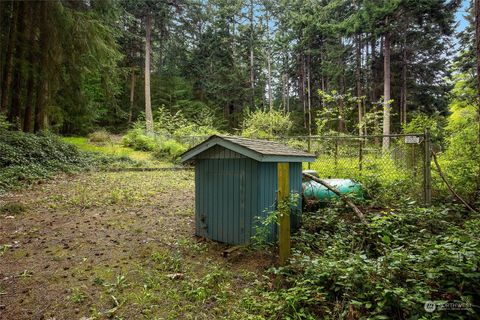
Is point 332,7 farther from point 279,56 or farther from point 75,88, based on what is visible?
point 75,88

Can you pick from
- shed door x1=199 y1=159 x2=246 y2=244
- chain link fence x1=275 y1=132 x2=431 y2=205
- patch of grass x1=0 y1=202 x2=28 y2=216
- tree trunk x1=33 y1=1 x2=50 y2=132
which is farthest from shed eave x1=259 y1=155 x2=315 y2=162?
tree trunk x1=33 y1=1 x2=50 y2=132

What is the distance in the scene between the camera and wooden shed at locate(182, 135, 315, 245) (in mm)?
3842

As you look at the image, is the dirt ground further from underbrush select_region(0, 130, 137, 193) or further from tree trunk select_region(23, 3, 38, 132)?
tree trunk select_region(23, 3, 38, 132)

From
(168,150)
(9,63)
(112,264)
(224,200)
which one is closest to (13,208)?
(112,264)

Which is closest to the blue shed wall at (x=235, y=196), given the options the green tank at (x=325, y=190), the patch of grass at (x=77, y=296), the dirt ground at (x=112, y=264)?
the dirt ground at (x=112, y=264)

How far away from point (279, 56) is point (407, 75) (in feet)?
41.5

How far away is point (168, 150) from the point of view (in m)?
13.7

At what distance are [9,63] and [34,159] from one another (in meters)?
3.50

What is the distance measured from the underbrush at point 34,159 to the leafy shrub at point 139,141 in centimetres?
363

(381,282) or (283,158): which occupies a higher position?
(283,158)

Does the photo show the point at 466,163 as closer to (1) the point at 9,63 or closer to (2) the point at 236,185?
(2) the point at 236,185

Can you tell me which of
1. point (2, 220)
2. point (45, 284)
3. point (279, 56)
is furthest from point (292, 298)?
point (279, 56)

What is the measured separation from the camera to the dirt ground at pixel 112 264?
2641 mm

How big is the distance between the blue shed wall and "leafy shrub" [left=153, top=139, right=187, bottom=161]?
912 cm
